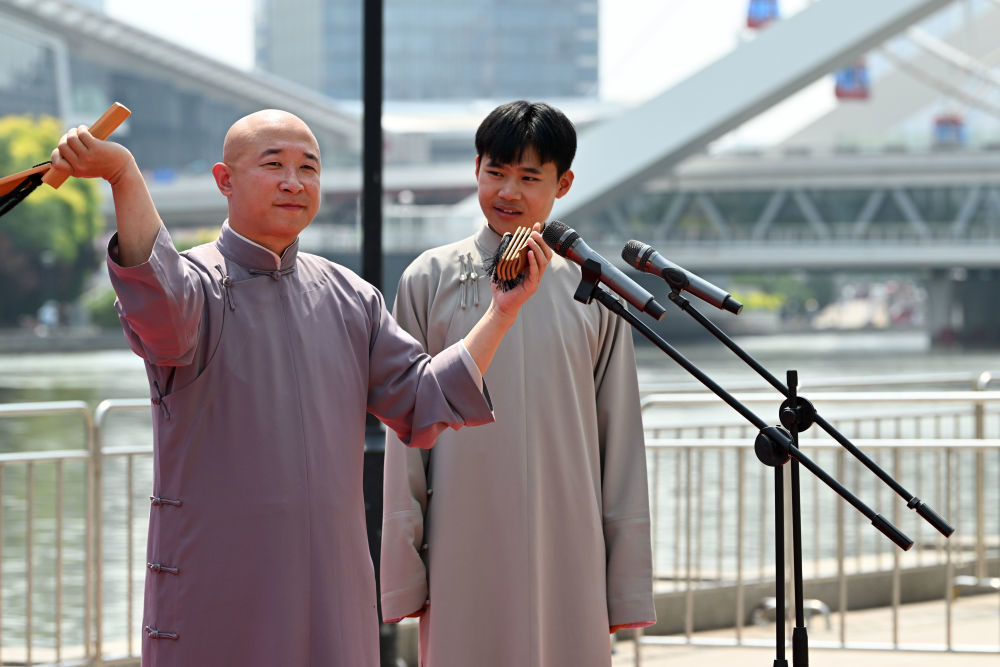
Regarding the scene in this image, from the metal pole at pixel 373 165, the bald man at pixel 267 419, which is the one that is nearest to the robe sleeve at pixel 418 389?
the bald man at pixel 267 419

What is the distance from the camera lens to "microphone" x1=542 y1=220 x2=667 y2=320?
1.95 m

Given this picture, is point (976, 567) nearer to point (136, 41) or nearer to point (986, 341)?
point (986, 341)

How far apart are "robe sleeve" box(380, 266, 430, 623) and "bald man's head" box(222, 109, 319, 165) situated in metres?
0.59

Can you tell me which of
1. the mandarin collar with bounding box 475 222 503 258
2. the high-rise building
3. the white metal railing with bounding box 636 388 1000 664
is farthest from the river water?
the high-rise building

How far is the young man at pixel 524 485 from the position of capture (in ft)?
7.61

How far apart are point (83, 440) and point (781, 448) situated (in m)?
16.2

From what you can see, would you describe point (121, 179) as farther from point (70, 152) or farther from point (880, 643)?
point (880, 643)

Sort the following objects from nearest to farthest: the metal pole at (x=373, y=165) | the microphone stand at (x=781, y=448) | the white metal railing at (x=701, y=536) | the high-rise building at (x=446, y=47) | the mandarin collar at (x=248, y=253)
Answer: the mandarin collar at (x=248, y=253)
the microphone stand at (x=781, y=448)
the metal pole at (x=373, y=165)
the white metal railing at (x=701, y=536)
the high-rise building at (x=446, y=47)

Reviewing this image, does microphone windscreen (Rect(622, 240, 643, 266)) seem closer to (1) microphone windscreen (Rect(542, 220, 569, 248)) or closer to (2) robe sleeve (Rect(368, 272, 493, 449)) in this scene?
(1) microphone windscreen (Rect(542, 220, 569, 248))

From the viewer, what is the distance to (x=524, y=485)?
2340mm

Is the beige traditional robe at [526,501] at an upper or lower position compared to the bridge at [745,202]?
lower

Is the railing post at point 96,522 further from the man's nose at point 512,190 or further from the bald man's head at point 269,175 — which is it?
the bald man's head at point 269,175

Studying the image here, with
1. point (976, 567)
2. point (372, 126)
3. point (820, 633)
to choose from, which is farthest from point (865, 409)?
point (372, 126)

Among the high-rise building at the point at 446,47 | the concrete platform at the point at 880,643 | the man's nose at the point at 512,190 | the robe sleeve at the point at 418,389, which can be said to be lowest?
the concrete platform at the point at 880,643
